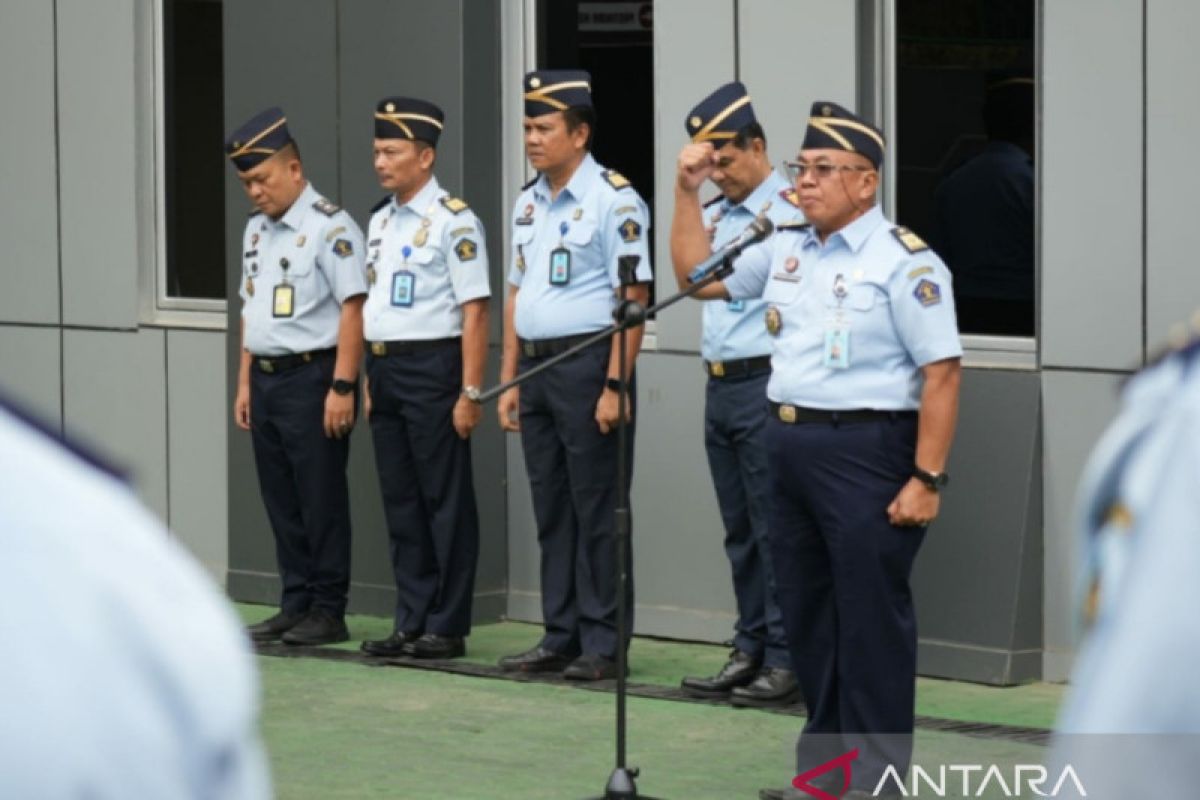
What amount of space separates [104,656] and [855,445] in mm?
5002

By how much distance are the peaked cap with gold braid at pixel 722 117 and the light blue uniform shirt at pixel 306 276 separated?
5.95 ft

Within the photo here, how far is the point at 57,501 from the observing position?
45.2 inches

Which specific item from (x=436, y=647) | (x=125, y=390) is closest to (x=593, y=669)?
(x=436, y=647)

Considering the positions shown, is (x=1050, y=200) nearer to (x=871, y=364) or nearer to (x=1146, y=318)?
(x=1146, y=318)

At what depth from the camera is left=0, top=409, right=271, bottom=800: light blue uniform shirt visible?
3.58 ft

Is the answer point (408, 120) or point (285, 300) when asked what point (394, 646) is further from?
point (408, 120)

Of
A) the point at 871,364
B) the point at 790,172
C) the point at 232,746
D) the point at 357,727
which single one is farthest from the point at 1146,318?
the point at 232,746

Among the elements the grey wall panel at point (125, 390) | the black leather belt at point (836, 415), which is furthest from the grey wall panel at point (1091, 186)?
the grey wall panel at point (125, 390)

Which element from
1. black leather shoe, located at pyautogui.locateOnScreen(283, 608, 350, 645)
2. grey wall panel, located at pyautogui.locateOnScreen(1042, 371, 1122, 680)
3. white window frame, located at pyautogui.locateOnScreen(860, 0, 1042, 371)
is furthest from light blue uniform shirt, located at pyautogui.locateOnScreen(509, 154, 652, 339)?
black leather shoe, located at pyautogui.locateOnScreen(283, 608, 350, 645)

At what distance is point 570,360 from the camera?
829 cm

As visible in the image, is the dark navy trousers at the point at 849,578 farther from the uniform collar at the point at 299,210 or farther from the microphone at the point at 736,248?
the uniform collar at the point at 299,210

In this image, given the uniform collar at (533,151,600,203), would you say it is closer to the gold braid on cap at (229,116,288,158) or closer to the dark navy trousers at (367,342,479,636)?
the dark navy trousers at (367,342,479,636)

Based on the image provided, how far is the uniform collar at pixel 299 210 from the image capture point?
9141 millimetres

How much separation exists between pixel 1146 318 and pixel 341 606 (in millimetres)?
3378
